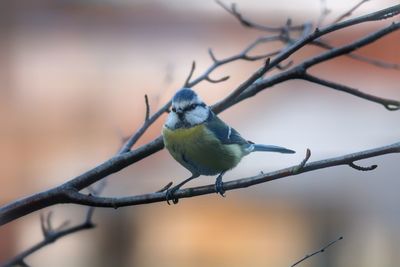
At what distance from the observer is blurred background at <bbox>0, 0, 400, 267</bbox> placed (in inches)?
146

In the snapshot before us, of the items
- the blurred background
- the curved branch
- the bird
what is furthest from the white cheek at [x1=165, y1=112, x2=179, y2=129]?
the blurred background

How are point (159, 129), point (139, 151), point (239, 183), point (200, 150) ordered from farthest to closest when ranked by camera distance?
point (159, 129) → point (200, 150) → point (139, 151) → point (239, 183)

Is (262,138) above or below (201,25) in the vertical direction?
below

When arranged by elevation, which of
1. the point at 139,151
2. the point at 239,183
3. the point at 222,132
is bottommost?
the point at 239,183

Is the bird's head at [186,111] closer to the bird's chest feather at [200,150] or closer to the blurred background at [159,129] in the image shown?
the bird's chest feather at [200,150]

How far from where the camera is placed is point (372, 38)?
4.13ft

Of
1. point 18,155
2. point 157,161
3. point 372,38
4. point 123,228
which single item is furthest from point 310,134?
point 372,38

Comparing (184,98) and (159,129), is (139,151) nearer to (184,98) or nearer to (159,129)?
(184,98)

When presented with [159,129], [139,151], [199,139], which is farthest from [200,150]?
[159,129]

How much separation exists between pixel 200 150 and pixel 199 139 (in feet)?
0.09

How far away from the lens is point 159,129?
11.5 feet

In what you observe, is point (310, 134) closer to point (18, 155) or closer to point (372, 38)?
point (18, 155)

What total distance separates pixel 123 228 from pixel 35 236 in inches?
18.8

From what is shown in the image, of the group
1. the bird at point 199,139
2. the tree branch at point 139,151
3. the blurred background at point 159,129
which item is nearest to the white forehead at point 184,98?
the bird at point 199,139
